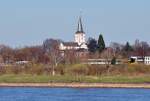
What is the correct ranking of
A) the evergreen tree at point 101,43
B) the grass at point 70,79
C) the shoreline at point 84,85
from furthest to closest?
the evergreen tree at point 101,43, the grass at point 70,79, the shoreline at point 84,85

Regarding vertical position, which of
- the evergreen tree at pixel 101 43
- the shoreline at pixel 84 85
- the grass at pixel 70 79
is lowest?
the shoreline at pixel 84 85

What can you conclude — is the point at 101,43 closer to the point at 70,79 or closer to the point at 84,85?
the point at 70,79

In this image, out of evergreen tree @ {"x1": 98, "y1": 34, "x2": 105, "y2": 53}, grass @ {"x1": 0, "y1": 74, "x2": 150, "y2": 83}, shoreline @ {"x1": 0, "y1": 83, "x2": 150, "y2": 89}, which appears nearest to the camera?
shoreline @ {"x1": 0, "y1": 83, "x2": 150, "y2": 89}

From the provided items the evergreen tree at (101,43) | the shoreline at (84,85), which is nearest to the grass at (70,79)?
the shoreline at (84,85)

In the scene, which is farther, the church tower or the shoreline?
the church tower

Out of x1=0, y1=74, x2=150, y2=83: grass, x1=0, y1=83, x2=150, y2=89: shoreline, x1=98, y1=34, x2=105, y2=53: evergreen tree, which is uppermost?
x1=98, y1=34, x2=105, y2=53: evergreen tree

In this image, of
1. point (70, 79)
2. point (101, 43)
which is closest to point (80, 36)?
point (101, 43)

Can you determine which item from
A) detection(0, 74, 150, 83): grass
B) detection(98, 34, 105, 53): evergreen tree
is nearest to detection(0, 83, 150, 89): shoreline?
detection(0, 74, 150, 83): grass

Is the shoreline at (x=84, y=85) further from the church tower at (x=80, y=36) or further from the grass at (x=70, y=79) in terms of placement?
the church tower at (x=80, y=36)

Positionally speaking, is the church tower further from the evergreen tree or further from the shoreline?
the shoreline

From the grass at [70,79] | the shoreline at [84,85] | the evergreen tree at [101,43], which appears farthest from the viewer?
the evergreen tree at [101,43]

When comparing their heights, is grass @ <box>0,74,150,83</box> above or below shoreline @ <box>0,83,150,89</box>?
above

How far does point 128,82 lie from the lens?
7394cm

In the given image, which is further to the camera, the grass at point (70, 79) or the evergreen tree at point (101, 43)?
the evergreen tree at point (101, 43)
